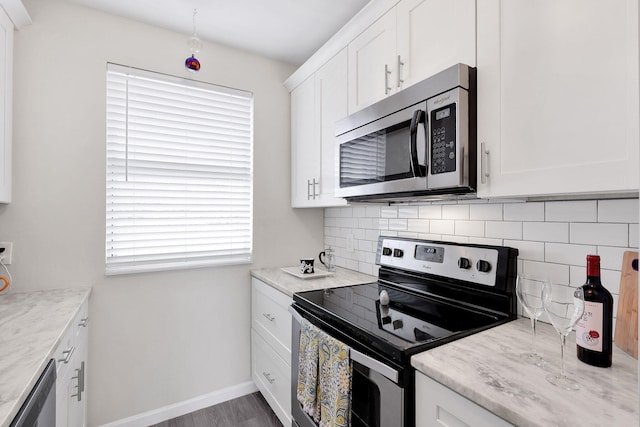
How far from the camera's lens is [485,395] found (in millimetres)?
766

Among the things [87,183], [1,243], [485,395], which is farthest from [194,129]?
[485,395]

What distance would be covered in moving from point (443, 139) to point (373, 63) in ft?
2.27

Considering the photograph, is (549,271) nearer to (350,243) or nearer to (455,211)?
(455,211)

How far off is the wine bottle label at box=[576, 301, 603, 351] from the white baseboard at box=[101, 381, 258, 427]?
215 cm

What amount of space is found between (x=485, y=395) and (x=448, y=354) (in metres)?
0.22

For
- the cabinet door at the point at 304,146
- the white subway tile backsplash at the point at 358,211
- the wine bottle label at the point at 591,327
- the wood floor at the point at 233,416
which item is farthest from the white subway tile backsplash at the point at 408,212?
the wood floor at the point at 233,416

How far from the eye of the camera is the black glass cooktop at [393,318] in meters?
1.08

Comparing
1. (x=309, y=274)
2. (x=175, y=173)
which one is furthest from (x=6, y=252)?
(x=309, y=274)

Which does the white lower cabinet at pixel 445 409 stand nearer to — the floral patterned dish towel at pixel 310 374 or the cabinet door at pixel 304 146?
the floral patterned dish towel at pixel 310 374

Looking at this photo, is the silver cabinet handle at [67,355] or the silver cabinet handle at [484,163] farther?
the silver cabinet handle at [67,355]

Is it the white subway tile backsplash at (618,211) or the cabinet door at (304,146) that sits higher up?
the cabinet door at (304,146)

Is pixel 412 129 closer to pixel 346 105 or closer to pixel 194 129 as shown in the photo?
pixel 346 105

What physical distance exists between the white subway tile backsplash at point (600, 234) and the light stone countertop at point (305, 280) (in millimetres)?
1130

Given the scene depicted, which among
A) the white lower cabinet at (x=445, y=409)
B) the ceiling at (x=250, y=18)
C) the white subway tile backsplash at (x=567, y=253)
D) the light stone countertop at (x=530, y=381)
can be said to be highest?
the ceiling at (x=250, y=18)
